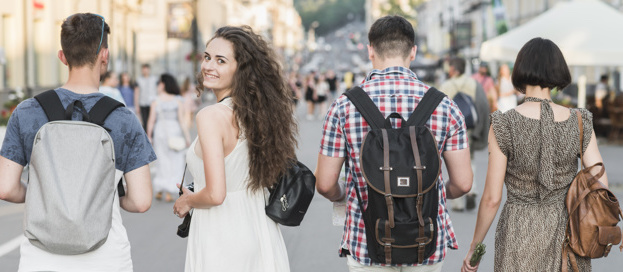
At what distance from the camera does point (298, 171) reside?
3.75 m

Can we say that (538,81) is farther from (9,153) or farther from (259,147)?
(9,153)

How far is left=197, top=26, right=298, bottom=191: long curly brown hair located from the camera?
3.58 m

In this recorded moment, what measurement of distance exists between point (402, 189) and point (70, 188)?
1.22 meters

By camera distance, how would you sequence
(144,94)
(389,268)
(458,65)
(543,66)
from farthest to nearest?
(144,94)
(458,65)
(543,66)
(389,268)

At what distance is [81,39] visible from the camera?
320 cm

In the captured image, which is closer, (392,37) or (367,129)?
(367,129)

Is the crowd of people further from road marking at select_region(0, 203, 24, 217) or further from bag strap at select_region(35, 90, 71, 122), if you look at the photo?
road marking at select_region(0, 203, 24, 217)

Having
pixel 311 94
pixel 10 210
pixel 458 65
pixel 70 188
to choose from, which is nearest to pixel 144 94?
pixel 10 210

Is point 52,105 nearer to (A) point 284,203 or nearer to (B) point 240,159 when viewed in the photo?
(B) point 240,159

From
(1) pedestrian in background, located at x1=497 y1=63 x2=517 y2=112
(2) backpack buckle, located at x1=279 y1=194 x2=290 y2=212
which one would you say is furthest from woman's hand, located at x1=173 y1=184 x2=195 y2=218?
(1) pedestrian in background, located at x1=497 y1=63 x2=517 y2=112

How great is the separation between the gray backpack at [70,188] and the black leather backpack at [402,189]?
997 mm

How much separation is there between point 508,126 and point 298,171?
92 cm

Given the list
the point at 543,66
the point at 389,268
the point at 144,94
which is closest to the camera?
the point at 389,268

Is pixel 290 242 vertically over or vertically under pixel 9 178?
under
